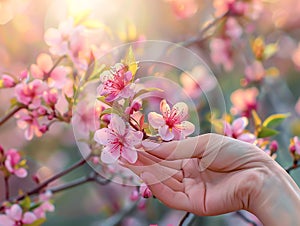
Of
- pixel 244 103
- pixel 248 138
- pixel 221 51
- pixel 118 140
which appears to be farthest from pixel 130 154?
pixel 221 51


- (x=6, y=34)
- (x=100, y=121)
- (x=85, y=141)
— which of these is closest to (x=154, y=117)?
(x=100, y=121)

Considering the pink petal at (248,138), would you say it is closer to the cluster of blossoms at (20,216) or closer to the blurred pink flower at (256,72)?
the cluster of blossoms at (20,216)

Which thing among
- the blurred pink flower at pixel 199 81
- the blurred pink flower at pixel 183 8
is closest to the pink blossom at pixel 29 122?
the blurred pink flower at pixel 199 81

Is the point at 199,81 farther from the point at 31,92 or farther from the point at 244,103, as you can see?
the point at 244,103

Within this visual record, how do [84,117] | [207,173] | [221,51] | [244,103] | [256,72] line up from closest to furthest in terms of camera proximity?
[207,173] < [84,117] < [244,103] < [256,72] < [221,51]

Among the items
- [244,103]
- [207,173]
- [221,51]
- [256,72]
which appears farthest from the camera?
[221,51]

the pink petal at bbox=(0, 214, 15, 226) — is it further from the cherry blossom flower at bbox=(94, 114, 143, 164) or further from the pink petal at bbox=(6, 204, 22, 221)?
the cherry blossom flower at bbox=(94, 114, 143, 164)
